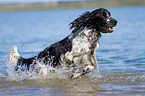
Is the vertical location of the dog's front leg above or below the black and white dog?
below

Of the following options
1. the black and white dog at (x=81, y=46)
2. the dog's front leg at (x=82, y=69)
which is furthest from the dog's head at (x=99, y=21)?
the dog's front leg at (x=82, y=69)

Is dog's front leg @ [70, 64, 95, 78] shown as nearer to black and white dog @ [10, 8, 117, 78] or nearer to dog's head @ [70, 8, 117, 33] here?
black and white dog @ [10, 8, 117, 78]

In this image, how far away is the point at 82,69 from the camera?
24.5ft

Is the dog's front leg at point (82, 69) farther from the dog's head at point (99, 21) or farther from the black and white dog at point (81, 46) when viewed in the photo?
the dog's head at point (99, 21)

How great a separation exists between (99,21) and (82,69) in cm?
114

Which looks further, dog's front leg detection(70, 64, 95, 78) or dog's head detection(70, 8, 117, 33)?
dog's front leg detection(70, 64, 95, 78)

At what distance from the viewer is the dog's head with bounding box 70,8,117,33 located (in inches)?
287

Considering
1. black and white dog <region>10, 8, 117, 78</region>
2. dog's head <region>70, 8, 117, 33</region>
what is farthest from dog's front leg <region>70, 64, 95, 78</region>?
dog's head <region>70, 8, 117, 33</region>

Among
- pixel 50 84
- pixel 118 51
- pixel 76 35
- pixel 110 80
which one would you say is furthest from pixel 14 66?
pixel 118 51

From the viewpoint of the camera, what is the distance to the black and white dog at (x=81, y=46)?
729cm

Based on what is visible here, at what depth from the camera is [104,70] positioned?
913 cm

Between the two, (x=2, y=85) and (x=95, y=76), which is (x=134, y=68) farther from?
(x=2, y=85)

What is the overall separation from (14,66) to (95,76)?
6.61 ft

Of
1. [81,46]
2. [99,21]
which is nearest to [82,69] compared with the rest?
[81,46]
